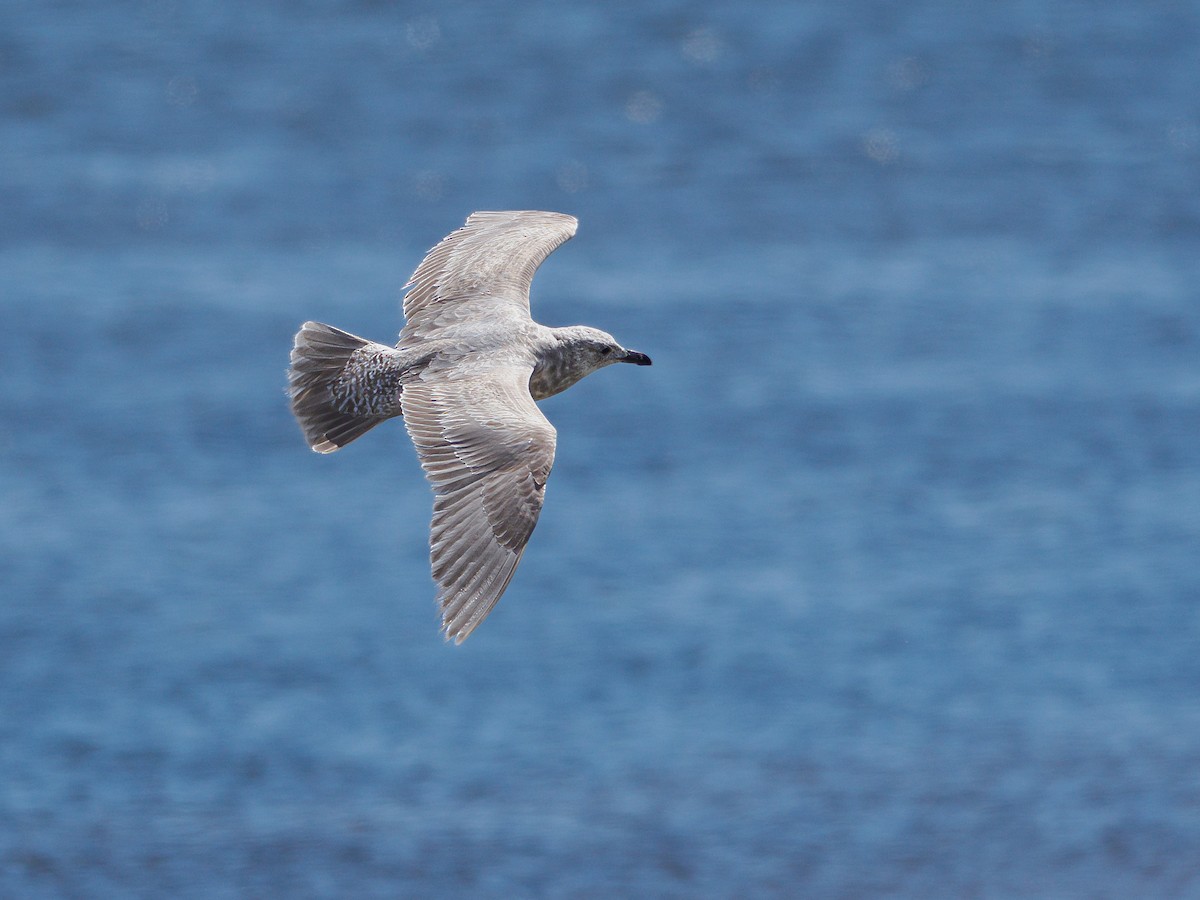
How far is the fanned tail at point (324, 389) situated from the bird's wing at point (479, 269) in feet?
1.14

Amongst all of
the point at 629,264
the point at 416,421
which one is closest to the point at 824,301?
the point at 629,264

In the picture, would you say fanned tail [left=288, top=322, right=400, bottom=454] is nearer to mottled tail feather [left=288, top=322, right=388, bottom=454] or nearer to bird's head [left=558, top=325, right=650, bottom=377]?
mottled tail feather [left=288, top=322, right=388, bottom=454]

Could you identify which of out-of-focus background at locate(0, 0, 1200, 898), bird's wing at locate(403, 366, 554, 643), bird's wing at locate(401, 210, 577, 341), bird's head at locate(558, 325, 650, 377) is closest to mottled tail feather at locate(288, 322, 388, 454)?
bird's wing at locate(401, 210, 577, 341)

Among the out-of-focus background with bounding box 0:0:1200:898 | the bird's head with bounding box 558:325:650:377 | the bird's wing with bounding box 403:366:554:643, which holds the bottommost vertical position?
the bird's wing with bounding box 403:366:554:643

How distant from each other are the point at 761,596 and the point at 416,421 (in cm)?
945

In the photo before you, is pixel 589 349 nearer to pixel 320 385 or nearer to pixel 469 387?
pixel 469 387

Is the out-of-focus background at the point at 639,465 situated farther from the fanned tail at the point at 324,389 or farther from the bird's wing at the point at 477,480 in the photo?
the bird's wing at the point at 477,480

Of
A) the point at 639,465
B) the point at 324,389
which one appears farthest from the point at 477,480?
the point at 639,465

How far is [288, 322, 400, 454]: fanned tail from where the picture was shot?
27.0ft

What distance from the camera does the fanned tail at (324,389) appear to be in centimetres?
824

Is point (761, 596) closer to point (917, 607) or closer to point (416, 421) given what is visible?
point (917, 607)

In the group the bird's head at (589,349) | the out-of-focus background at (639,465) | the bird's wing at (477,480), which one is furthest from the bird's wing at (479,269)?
the out-of-focus background at (639,465)

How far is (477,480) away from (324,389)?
44.9 inches

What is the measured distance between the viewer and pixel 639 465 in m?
18.6
